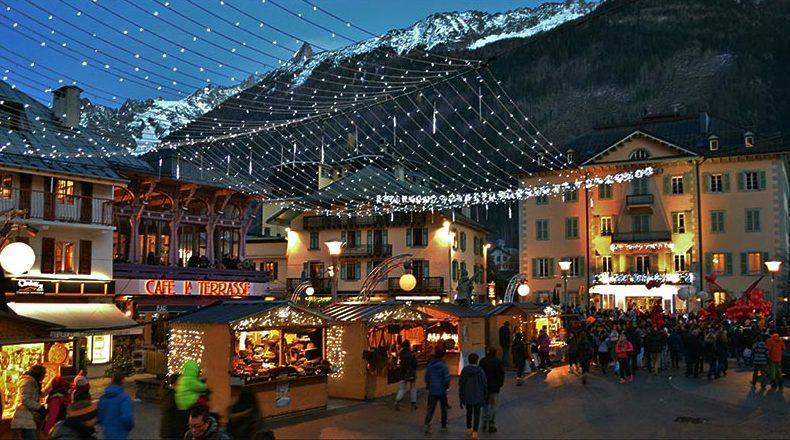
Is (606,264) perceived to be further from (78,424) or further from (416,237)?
(78,424)

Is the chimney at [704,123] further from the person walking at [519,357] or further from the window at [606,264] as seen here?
the person walking at [519,357]

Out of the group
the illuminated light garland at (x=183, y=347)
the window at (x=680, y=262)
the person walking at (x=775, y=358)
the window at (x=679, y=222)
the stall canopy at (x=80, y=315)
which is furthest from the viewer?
the window at (x=679, y=222)

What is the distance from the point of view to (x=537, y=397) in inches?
744

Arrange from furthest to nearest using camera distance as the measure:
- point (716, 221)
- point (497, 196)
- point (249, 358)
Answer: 1. point (716, 221)
2. point (497, 196)
3. point (249, 358)

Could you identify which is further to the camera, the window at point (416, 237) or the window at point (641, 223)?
the window at point (641, 223)

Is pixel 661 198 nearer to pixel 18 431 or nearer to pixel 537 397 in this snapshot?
pixel 537 397

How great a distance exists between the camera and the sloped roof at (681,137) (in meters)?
50.8

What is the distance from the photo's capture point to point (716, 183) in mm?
51062

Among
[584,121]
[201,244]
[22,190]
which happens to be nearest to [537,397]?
[22,190]

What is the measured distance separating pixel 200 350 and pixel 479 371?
602cm

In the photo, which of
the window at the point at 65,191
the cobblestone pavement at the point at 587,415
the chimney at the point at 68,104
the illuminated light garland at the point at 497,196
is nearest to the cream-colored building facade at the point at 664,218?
the illuminated light garland at the point at 497,196

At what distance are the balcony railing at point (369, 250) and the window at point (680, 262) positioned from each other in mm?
19518

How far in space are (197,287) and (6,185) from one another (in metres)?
10.7

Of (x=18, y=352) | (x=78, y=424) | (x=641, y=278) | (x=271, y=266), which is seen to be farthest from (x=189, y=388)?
(x=271, y=266)
